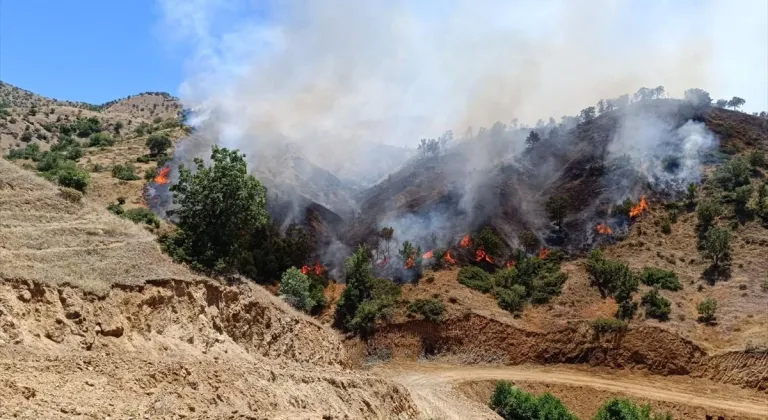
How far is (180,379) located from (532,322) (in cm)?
3602

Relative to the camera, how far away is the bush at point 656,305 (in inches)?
1747

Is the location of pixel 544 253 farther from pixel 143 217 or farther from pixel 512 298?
pixel 143 217

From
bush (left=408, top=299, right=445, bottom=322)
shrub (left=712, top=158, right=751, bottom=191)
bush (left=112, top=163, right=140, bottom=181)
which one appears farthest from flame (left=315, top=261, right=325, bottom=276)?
shrub (left=712, top=158, right=751, bottom=191)

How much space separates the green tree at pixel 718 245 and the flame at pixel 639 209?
28.8ft

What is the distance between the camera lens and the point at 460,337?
4584 centimetres

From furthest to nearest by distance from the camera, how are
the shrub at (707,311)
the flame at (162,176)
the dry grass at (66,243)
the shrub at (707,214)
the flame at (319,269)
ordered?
the flame at (162,176) → the flame at (319,269) → the shrub at (707,214) → the shrub at (707,311) → the dry grass at (66,243)

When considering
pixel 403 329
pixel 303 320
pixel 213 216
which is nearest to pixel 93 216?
pixel 213 216

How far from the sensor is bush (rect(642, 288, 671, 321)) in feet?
146

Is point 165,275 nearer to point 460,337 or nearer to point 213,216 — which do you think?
point 213,216

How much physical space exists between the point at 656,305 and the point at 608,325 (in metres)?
4.84

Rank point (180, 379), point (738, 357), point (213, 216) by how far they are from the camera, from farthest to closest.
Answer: point (738, 357)
point (213, 216)
point (180, 379)

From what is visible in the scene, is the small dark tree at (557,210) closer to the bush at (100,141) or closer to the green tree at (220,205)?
the green tree at (220,205)

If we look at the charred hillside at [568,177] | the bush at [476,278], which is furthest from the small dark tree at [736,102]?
the bush at [476,278]

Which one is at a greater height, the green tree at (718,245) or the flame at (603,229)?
the flame at (603,229)
